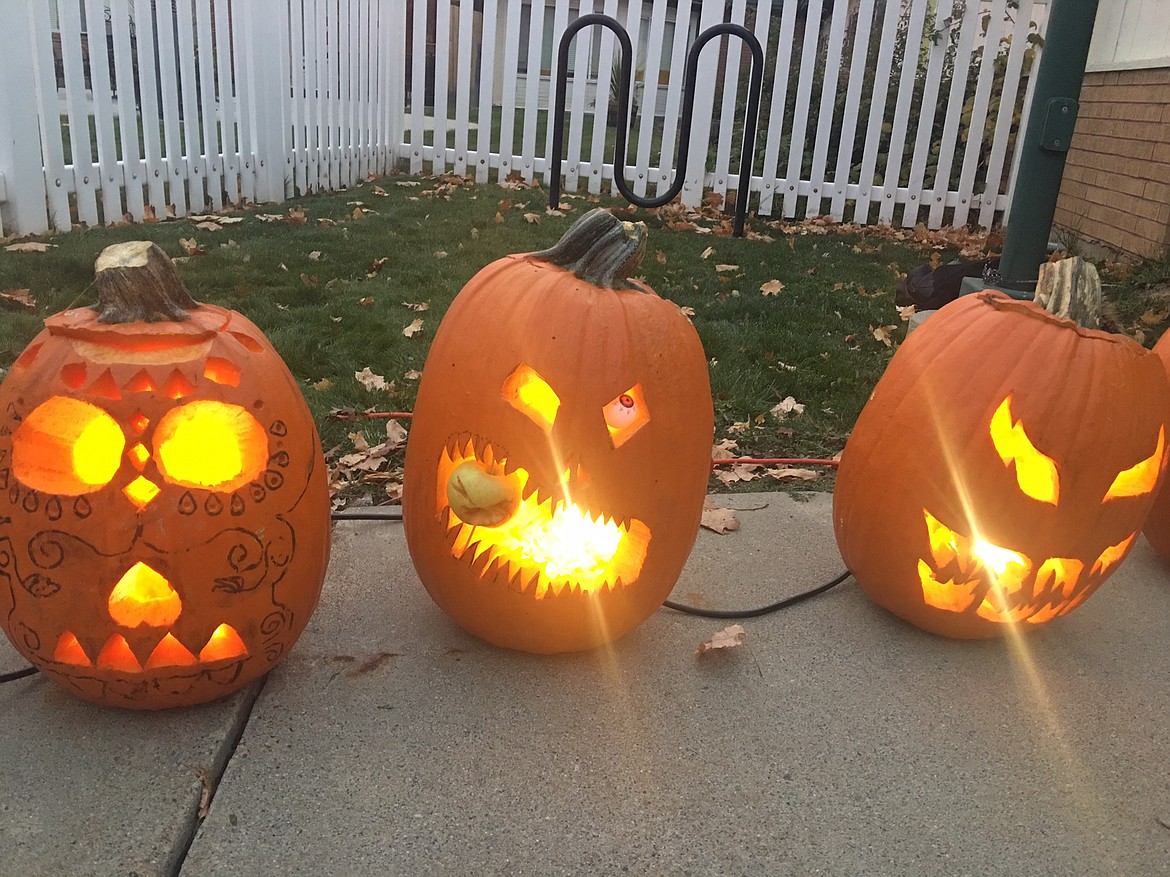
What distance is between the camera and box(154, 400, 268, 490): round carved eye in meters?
1.67

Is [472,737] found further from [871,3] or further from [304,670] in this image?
[871,3]

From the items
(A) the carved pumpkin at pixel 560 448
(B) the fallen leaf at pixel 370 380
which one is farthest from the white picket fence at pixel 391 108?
(A) the carved pumpkin at pixel 560 448

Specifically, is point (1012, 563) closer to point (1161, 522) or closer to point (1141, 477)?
point (1141, 477)

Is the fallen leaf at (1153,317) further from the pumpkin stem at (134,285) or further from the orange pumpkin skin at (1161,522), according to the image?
the pumpkin stem at (134,285)

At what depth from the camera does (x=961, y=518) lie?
85.6 inches

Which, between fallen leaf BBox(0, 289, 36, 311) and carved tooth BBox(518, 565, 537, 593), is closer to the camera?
carved tooth BBox(518, 565, 537, 593)

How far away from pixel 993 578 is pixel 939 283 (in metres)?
3.58

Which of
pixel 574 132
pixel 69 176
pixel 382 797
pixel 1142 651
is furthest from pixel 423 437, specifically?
pixel 574 132

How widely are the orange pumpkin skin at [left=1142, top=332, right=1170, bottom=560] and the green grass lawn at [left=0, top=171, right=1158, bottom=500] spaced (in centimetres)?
102

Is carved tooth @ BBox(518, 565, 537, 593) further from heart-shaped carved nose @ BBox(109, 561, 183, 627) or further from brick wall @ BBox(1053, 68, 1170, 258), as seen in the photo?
brick wall @ BBox(1053, 68, 1170, 258)

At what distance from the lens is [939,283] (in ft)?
17.6

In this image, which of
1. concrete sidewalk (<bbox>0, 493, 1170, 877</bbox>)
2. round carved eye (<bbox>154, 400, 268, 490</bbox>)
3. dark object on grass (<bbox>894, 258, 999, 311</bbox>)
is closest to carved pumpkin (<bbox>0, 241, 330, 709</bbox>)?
round carved eye (<bbox>154, 400, 268, 490</bbox>)

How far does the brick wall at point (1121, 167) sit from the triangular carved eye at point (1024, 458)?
4.43 meters

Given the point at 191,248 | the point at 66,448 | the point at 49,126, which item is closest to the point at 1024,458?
the point at 66,448
